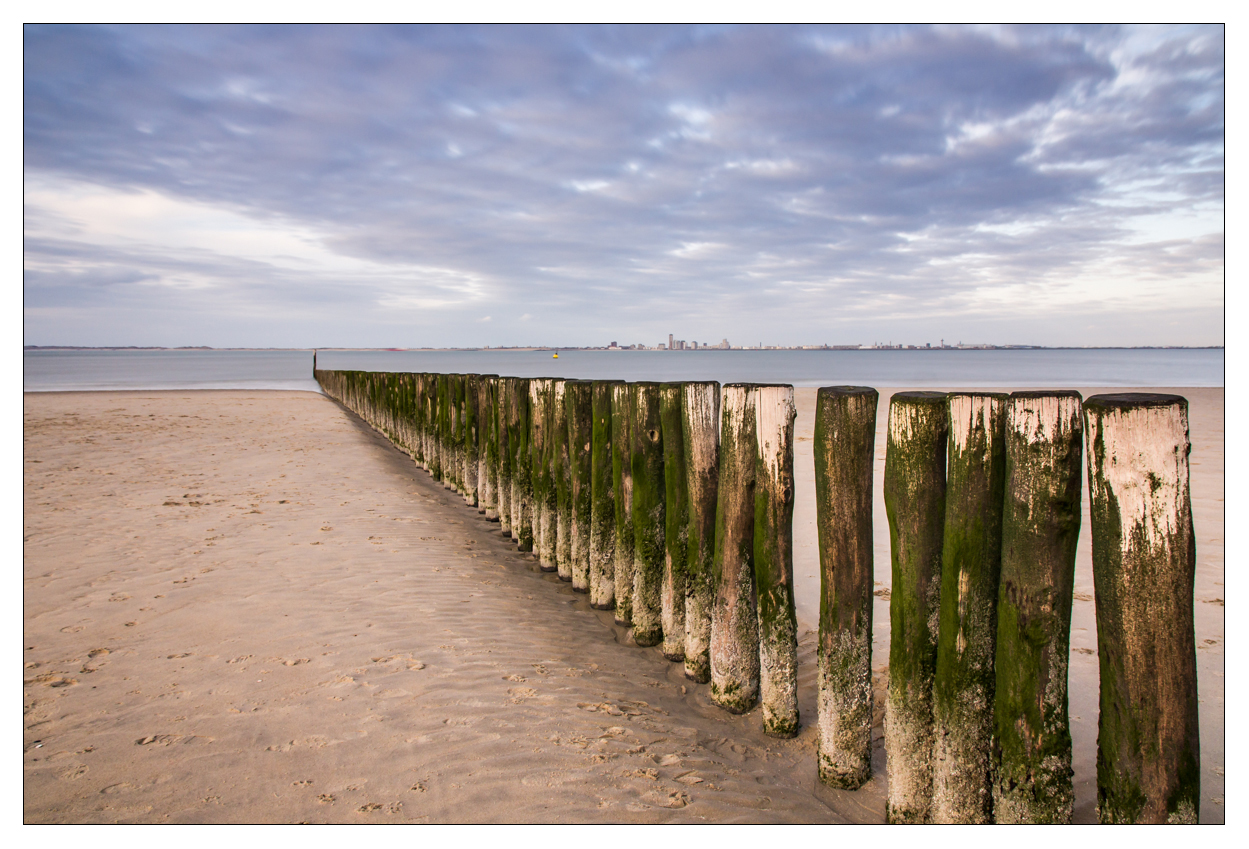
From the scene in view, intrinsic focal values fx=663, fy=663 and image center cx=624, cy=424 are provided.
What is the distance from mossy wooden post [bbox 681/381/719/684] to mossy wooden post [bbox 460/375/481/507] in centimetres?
406

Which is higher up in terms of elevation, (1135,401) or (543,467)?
(1135,401)

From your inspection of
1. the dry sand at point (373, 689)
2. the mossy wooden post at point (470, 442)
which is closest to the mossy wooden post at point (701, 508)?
the dry sand at point (373, 689)

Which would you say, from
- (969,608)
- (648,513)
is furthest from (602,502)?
(969,608)

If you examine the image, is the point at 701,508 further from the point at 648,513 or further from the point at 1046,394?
the point at 1046,394

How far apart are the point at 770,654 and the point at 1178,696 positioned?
1.42 meters

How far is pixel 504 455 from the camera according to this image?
612cm

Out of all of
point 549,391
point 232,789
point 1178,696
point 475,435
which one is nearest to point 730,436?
point 1178,696

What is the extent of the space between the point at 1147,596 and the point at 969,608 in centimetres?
48

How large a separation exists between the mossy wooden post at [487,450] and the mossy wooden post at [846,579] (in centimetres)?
414

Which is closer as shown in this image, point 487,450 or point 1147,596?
point 1147,596

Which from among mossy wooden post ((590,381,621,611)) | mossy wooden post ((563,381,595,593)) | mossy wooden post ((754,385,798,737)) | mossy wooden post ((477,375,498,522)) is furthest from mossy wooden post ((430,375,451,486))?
mossy wooden post ((754,385,798,737))

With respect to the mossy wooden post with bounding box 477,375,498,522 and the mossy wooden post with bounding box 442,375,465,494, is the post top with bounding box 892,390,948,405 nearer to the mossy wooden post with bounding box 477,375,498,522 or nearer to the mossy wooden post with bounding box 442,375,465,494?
the mossy wooden post with bounding box 477,375,498,522

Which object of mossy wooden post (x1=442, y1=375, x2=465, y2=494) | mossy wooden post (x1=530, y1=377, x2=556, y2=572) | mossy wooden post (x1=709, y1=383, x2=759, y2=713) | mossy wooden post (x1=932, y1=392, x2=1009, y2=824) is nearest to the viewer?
mossy wooden post (x1=932, y1=392, x2=1009, y2=824)

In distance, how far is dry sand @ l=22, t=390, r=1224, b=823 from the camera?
2.41 metres
